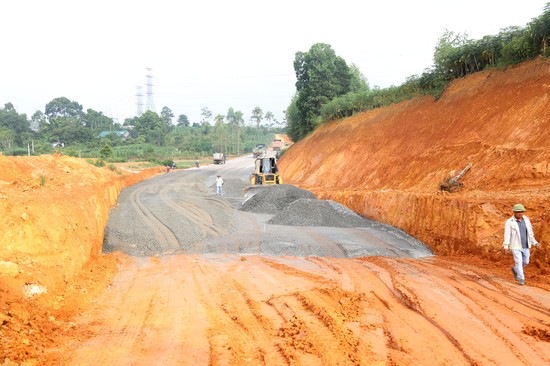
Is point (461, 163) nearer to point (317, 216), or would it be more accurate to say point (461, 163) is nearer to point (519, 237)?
point (317, 216)

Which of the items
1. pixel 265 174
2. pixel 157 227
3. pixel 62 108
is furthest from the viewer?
pixel 62 108

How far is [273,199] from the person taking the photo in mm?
20031

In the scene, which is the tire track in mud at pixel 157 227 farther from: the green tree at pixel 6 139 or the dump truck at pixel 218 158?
the dump truck at pixel 218 158

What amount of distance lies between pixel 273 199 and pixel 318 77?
23523 mm

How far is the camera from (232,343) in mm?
5523

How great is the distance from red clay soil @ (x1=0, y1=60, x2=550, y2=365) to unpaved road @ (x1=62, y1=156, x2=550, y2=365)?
0.09ft

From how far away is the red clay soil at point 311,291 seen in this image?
5.25 meters

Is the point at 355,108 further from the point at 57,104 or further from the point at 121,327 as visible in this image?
the point at 57,104

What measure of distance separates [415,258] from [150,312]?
756 cm

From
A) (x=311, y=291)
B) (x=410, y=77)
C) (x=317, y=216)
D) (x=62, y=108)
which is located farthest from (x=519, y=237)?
(x=62, y=108)

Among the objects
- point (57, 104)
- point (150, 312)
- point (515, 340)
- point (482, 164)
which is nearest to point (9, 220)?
point (150, 312)

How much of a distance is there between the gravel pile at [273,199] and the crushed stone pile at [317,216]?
270 centimetres

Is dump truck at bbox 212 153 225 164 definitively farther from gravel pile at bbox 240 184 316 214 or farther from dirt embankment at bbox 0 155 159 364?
dirt embankment at bbox 0 155 159 364

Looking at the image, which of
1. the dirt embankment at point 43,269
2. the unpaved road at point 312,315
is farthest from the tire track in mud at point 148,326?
the dirt embankment at point 43,269
